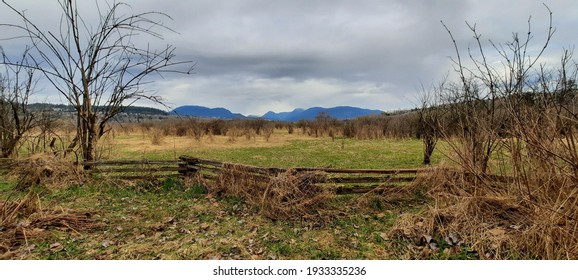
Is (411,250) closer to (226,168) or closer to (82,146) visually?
(226,168)

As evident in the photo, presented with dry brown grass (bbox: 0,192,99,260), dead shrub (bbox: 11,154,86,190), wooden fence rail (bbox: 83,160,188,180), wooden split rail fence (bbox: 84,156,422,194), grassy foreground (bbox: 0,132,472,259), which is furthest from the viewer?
wooden fence rail (bbox: 83,160,188,180)

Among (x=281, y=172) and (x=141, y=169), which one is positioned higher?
(x=281, y=172)

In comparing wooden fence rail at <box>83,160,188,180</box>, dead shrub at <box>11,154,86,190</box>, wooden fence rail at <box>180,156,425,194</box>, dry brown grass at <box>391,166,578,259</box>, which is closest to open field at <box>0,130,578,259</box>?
→ dry brown grass at <box>391,166,578,259</box>

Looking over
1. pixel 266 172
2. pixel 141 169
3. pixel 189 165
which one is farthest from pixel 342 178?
pixel 141 169

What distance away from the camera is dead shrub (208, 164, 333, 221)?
18.2 feet

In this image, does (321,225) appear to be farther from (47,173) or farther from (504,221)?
(47,173)

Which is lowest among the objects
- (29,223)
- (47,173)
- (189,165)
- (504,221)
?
(29,223)

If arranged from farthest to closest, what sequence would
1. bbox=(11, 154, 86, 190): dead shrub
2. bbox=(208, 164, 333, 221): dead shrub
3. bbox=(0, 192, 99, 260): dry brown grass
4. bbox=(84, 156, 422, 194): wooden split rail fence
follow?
bbox=(11, 154, 86, 190): dead shrub, bbox=(84, 156, 422, 194): wooden split rail fence, bbox=(208, 164, 333, 221): dead shrub, bbox=(0, 192, 99, 260): dry brown grass

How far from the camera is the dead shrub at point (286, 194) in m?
5.54

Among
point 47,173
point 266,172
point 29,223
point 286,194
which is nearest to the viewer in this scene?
point 29,223

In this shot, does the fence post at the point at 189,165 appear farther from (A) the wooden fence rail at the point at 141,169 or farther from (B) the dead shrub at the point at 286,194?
(B) the dead shrub at the point at 286,194

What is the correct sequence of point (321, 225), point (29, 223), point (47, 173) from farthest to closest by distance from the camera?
point (47, 173), point (321, 225), point (29, 223)

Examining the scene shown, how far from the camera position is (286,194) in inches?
230

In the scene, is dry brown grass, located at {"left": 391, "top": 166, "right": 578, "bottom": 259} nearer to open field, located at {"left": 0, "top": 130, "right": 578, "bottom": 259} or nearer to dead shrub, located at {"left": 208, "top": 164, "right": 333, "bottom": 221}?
open field, located at {"left": 0, "top": 130, "right": 578, "bottom": 259}
